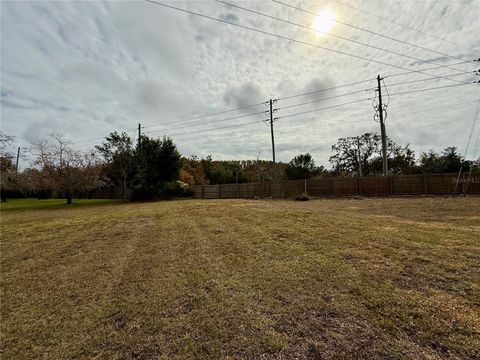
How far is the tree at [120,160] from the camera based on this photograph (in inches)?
1235

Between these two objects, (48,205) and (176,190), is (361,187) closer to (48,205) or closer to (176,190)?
(176,190)

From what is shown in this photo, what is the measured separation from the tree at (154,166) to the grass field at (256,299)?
892 inches

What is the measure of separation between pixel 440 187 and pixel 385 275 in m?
17.2

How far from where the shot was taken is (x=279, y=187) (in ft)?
78.6

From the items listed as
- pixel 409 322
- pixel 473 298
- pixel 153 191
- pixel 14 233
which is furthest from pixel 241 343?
pixel 153 191

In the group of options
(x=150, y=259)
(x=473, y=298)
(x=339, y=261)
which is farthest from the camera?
(x=150, y=259)

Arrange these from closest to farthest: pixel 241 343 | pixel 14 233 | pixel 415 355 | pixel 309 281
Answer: pixel 415 355, pixel 241 343, pixel 309 281, pixel 14 233

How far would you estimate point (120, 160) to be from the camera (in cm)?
3148

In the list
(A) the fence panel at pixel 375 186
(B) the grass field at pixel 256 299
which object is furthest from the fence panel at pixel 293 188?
(B) the grass field at pixel 256 299

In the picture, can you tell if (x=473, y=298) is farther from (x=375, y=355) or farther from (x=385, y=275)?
(x=375, y=355)

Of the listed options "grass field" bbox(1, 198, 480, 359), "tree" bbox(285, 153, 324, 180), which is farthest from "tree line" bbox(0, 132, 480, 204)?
"grass field" bbox(1, 198, 480, 359)

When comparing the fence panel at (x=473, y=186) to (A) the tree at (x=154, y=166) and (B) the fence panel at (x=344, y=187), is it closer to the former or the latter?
(B) the fence panel at (x=344, y=187)

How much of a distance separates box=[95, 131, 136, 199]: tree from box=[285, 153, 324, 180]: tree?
22.1 m

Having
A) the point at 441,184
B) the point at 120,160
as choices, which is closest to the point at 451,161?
the point at 441,184
